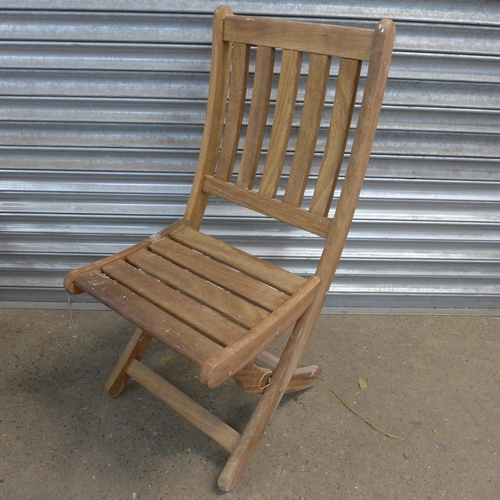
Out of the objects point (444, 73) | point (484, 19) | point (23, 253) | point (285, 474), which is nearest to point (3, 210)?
point (23, 253)

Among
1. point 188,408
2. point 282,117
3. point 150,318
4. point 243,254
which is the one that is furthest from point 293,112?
point 188,408

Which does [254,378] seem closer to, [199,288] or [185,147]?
[199,288]

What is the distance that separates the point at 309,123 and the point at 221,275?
0.53m

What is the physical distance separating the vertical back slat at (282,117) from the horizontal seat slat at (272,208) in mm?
35

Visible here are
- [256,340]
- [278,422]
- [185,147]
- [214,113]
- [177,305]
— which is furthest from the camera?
[185,147]

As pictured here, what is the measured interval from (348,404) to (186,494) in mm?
703

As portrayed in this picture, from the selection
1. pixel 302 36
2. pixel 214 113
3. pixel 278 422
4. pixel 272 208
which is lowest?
pixel 278 422

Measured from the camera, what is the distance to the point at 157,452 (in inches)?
61.8

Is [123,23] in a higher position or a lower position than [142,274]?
higher

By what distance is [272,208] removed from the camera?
4.77ft

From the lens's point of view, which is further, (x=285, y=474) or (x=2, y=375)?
(x=2, y=375)

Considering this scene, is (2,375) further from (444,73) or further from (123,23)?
(444,73)

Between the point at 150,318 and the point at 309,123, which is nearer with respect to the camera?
the point at 150,318

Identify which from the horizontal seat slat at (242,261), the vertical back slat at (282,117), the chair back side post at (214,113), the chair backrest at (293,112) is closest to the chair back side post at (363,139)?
the chair backrest at (293,112)
